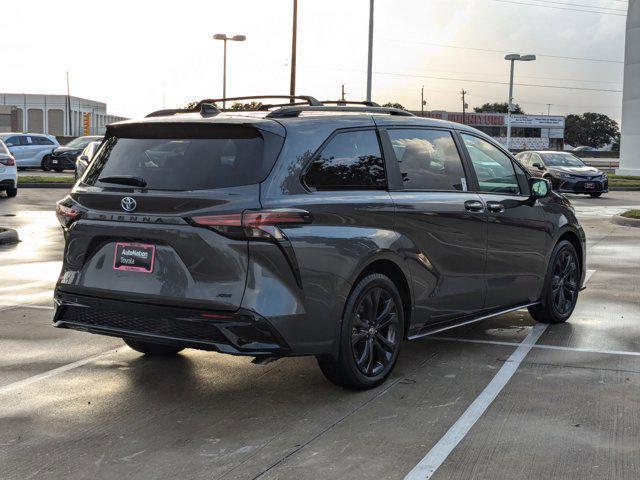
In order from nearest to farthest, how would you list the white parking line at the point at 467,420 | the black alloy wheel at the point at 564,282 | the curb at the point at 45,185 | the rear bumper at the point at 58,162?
the white parking line at the point at 467,420
the black alloy wheel at the point at 564,282
the curb at the point at 45,185
the rear bumper at the point at 58,162

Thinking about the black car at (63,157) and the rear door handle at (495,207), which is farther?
the black car at (63,157)

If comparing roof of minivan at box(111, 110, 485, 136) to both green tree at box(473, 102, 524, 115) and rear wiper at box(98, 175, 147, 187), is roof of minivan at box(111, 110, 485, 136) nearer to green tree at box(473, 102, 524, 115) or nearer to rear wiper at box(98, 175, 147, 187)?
rear wiper at box(98, 175, 147, 187)

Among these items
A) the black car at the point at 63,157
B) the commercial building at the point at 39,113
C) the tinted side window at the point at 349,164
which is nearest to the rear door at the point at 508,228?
the tinted side window at the point at 349,164

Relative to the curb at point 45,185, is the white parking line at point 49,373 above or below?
below

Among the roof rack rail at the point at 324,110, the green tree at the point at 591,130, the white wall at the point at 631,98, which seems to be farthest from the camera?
the green tree at the point at 591,130

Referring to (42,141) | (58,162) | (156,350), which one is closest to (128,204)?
(156,350)

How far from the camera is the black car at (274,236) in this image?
4789 mm

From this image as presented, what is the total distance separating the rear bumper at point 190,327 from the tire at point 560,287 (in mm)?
→ 3389

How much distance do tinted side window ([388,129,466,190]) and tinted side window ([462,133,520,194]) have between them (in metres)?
0.25

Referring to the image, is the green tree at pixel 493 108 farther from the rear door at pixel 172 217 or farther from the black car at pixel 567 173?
the rear door at pixel 172 217

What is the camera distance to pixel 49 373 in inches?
234

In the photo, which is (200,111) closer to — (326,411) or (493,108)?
(326,411)

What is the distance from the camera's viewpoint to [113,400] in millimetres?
5344


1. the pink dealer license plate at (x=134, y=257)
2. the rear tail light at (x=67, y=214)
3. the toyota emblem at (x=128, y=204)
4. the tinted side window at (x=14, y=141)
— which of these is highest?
the tinted side window at (x=14, y=141)
